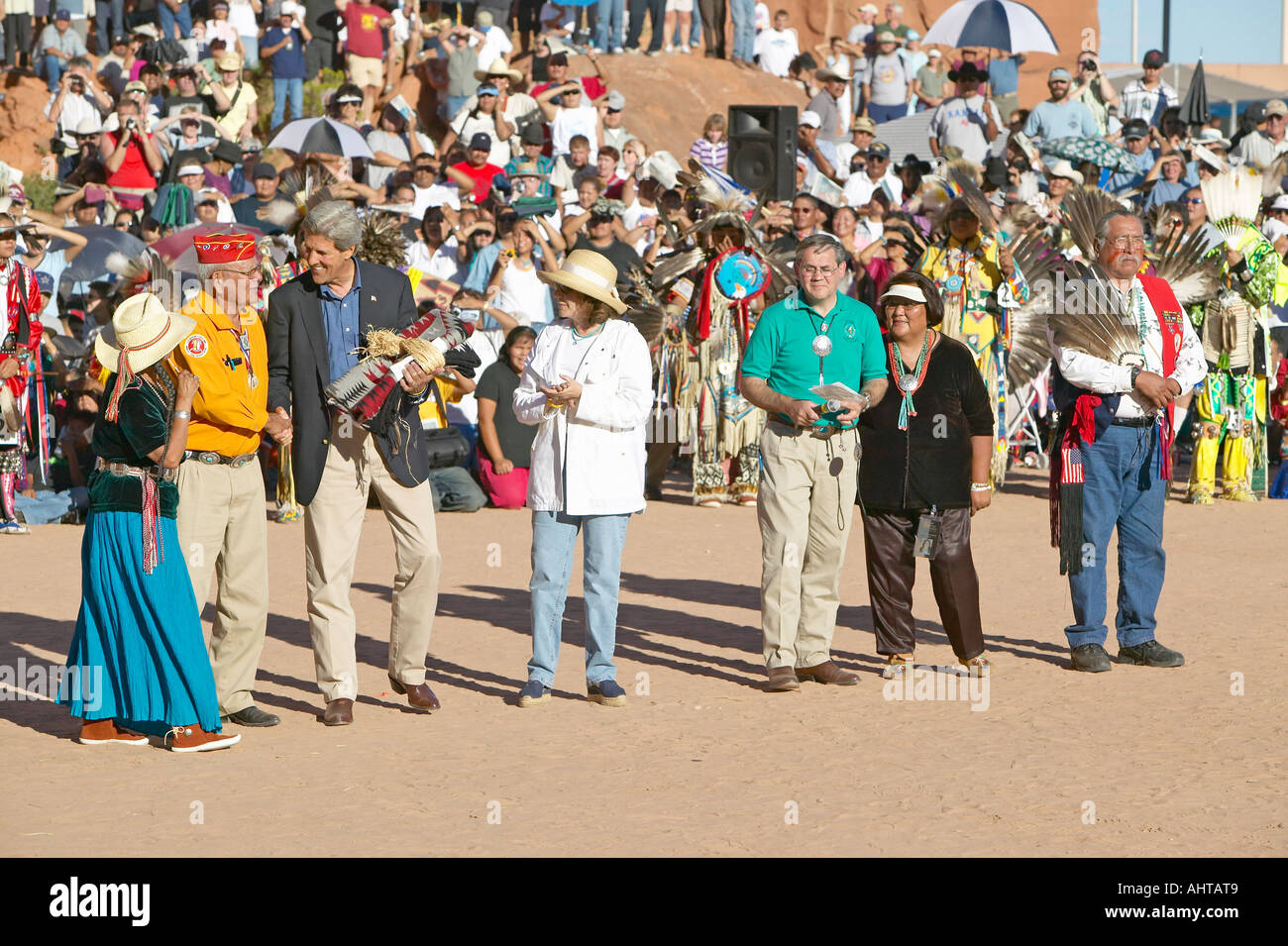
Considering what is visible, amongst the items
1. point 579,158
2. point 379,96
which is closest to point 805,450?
point 579,158

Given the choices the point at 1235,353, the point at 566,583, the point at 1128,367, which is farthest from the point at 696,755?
the point at 1235,353

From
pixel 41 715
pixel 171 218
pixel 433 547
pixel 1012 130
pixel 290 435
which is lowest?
pixel 41 715

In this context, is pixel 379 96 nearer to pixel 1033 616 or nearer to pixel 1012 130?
pixel 1012 130

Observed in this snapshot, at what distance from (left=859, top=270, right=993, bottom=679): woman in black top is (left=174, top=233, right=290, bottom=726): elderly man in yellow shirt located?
260 centimetres

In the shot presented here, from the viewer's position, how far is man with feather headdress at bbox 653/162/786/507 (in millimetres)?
12422

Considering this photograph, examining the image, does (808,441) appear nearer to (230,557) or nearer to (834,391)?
(834,391)

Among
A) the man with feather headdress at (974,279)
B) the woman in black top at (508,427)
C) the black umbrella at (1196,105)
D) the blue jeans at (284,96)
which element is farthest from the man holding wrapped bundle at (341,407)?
the black umbrella at (1196,105)

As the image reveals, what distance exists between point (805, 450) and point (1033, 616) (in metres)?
2.30

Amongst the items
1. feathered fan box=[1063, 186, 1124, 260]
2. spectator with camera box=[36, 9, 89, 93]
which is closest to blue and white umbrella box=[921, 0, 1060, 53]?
spectator with camera box=[36, 9, 89, 93]

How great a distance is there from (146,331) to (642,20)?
18.7 m

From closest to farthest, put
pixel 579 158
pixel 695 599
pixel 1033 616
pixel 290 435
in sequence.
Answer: pixel 290 435, pixel 1033 616, pixel 695 599, pixel 579 158

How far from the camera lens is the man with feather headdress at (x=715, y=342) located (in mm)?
12422

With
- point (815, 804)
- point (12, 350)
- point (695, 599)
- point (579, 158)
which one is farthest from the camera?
point (579, 158)

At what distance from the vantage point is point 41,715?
6801 millimetres
